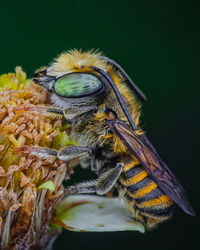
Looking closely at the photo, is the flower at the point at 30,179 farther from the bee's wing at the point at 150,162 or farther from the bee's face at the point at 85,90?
the bee's wing at the point at 150,162

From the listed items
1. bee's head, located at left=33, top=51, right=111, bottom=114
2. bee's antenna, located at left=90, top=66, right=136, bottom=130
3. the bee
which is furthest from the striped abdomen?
bee's head, located at left=33, top=51, right=111, bottom=114

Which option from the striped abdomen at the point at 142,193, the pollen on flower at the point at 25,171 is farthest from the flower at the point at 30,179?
the striped abdomen at the point at 142,193

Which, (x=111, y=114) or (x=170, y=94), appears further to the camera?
(x=170, y=94)

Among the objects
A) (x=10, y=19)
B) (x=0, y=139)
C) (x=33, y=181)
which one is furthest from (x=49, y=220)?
(x=10, y=19)

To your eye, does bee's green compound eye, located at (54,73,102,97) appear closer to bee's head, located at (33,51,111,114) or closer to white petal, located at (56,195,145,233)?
bee's head, located at (33,51,111,114)

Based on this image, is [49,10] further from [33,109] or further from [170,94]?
[33,109]

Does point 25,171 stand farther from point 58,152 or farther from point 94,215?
point 94,215
